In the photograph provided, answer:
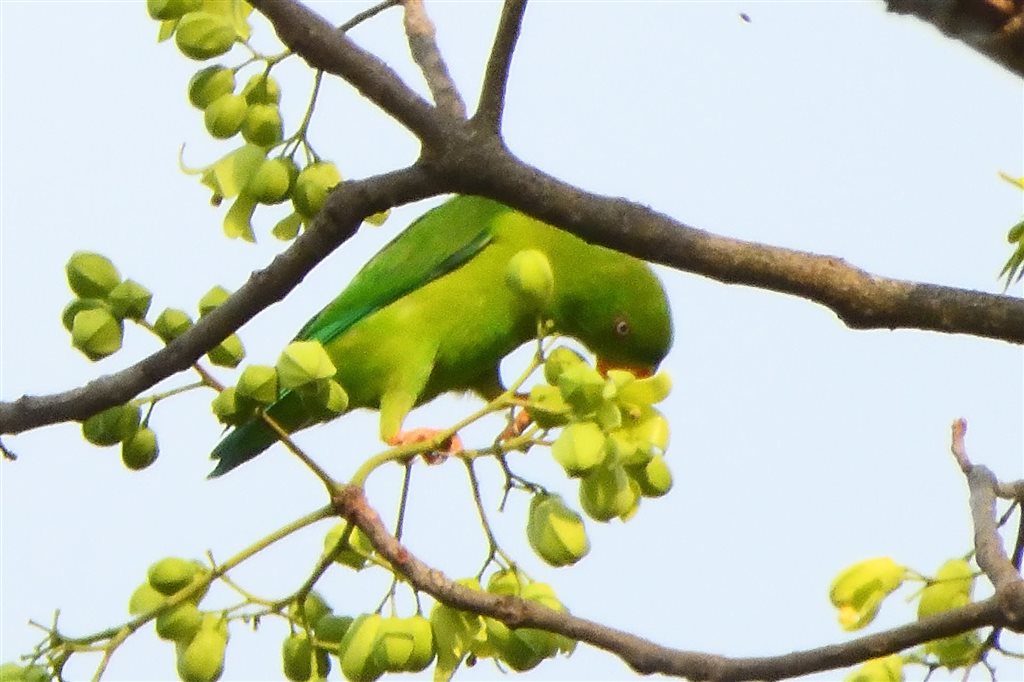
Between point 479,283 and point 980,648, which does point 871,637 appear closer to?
point 980,648

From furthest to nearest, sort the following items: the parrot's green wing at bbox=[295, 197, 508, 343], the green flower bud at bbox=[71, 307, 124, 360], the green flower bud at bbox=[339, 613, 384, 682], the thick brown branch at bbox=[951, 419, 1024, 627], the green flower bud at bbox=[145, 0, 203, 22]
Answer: the parrot's green wing at bbox=[295, 197, 508, 343]
the green flower bud at bbox=[145, 0, 203, 22]
the green flower bud at bbox=[71, 307, 124, 360]
the green flower bud at bbox=[339, 613, 384, 682]
the thick brown branch at bbox=[951, 419, 1024, 627]

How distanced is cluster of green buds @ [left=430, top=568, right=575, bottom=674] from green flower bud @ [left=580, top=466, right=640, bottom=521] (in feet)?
0.54

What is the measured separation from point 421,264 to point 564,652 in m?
1.71

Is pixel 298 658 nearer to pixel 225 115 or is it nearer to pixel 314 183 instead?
pixel 314 183

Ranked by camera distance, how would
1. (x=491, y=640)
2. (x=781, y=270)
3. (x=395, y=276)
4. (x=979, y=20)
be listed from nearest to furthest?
(x=979, y=20), (x=781, y=270), (x=491, y=640), (x=395, y=276)

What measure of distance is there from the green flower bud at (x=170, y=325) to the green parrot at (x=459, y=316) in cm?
132

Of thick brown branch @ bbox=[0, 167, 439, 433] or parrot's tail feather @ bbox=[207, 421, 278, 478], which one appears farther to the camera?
parrot's tail feather @ bbox=[207, 421, 278, 478]

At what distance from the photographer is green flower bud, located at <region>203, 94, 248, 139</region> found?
190 cm

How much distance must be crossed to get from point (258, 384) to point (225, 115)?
1.53 ft

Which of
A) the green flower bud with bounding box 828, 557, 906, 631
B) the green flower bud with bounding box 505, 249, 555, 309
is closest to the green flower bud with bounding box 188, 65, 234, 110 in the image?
the green flower bud with bounding box 505, 249, 555, 309

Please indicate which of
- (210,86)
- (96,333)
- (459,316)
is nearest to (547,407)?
(96,333)

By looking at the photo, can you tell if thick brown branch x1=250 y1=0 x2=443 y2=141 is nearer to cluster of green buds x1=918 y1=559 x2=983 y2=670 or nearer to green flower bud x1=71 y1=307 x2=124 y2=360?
green flower bud x1=71 y1=307 x2=124 y2=360

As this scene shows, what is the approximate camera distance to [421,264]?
A: 130 inches

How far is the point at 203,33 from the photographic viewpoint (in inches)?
72.7
